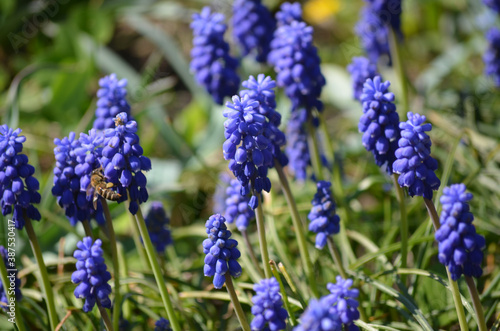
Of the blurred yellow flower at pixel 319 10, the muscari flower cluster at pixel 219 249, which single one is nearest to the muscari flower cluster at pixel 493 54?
the muscari flower cluster at pixel 219 249

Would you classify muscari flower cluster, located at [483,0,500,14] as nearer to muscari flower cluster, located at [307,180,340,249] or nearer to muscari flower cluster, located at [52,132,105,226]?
muscari flower cluster, located at [307,180,340,249]

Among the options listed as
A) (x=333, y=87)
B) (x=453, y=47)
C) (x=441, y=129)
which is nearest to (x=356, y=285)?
(x=441, y=129)

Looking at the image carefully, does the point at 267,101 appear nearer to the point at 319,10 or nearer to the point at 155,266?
the point at 155,266

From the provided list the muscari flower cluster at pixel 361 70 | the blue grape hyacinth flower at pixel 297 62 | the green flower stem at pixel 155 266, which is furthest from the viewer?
the muscari flower cluster at pixel 361 70

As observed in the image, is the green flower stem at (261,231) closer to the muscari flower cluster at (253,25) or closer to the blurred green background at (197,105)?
the blurred green background at (197,105)

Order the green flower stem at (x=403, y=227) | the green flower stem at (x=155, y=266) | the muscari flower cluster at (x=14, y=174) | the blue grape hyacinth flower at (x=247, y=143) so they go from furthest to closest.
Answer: the green flower stem at (x=403, y=227), the green flower stem at (x=155, y=266), the muscari flower cluster at (x=14, y=174), the blue grape hyacinth flower at (x=247, y=143)

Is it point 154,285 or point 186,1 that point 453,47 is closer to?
point 186,1

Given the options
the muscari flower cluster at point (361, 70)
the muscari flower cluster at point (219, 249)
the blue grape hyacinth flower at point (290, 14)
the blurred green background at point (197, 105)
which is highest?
the blue grape hyacinth flower at point (290, 14)

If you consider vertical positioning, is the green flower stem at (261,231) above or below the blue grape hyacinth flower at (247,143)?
below
